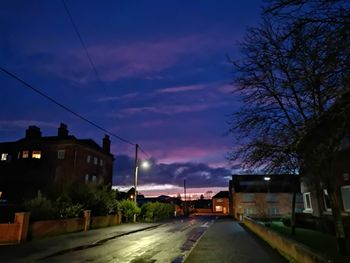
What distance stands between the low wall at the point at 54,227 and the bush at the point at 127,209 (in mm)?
10799

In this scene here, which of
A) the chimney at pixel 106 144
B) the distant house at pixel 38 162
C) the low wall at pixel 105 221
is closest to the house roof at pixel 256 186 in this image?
the chimney at pixel 106 144

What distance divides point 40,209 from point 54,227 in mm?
1405

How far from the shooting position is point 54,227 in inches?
764

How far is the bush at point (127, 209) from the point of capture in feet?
113

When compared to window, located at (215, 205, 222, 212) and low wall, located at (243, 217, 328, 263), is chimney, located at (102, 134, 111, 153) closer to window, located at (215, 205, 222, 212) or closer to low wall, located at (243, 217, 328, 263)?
low wall, located at (243, 217, 328, 263)

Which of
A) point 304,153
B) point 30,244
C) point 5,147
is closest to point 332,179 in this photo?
point 304,153

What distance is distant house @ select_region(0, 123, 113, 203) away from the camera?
4656 centimetres

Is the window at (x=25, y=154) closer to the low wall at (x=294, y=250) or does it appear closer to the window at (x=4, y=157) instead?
the window at (x=4, y=157)

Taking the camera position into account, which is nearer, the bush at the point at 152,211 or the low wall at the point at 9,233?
the low wall at the point at 9,233

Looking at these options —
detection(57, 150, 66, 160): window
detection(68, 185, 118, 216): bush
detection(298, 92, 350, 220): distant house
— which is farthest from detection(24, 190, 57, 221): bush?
detection(57, 150, 66, 160): window

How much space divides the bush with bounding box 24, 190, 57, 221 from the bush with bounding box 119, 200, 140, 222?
46.5 ft

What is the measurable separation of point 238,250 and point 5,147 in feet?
153

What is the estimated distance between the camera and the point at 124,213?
1357 inches

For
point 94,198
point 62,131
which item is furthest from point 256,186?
point 94,198
